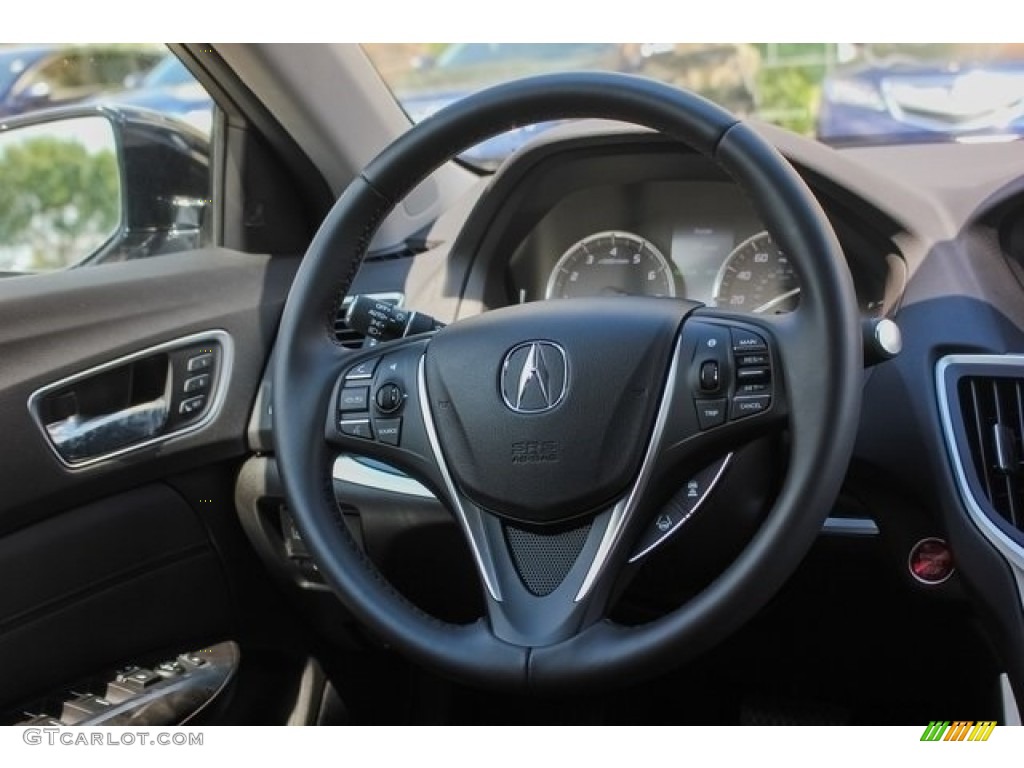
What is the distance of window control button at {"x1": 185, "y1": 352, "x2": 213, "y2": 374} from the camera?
191 centimetres

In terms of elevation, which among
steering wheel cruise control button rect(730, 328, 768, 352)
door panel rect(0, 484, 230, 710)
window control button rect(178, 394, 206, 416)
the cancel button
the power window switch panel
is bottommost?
the power window switch panel

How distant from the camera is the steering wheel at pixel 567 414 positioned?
1246 mm

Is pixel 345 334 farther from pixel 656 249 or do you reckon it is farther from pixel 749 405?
pixel 749 405

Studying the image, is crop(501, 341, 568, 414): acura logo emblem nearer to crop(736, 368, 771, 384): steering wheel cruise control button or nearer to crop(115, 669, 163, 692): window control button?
crop(736, 368, 771, 384): steering wheel cruise control button

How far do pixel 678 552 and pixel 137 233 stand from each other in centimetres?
127

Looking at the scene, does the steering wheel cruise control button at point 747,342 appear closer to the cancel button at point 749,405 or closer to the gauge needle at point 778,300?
the cancel button at point 749,405

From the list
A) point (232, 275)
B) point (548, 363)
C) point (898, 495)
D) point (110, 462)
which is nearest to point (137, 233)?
point (232, 275)

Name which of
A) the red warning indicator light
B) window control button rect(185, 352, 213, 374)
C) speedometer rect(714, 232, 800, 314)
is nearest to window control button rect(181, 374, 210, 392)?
window control button rect(185, 352, 213, 374)

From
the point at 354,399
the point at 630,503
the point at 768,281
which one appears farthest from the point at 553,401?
the point at 768,281

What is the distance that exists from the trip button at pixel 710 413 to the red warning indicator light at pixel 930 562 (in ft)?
1.48

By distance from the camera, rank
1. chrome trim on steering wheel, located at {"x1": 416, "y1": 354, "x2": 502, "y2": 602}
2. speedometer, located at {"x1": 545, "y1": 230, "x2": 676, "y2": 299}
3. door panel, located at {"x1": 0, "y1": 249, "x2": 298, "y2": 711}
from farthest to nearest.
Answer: speedometer, located at {"x1": 545, "y1": 230, "x2": 676, "y2": 299} → door panel, located at {"x1": 0, "y1": 249, "x2": 298, "y2": 711} → chrome trim on steering wheel, located at {"x1": 416, "y1": 354, "x2": 502, "y2": 602}

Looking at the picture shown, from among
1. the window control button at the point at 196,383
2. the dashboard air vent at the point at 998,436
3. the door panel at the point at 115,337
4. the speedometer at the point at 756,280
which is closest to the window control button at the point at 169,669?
the door panel at the point at 115,337

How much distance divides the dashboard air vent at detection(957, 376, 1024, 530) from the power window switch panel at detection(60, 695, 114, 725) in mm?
1321

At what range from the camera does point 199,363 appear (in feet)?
6.30
